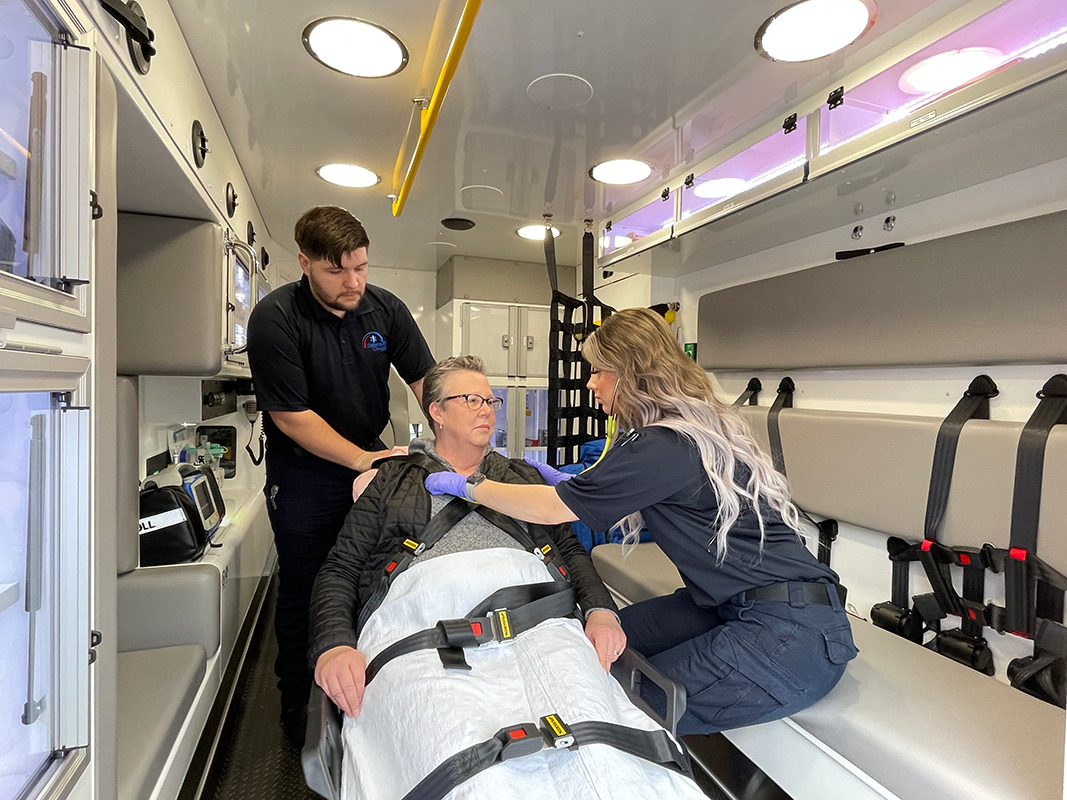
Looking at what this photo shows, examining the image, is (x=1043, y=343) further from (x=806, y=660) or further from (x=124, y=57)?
(x=124, y=57)

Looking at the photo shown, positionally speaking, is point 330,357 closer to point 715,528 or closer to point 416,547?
point 416,547

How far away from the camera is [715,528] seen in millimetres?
1447

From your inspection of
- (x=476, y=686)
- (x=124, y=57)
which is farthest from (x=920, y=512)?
(x=124, y=57)

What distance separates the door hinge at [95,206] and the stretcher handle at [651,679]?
55.5 inches

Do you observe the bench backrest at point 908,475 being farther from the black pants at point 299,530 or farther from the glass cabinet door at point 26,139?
the glass cabinet door at point 26,139

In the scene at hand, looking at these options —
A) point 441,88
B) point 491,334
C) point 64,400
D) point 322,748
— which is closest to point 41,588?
point 64,400

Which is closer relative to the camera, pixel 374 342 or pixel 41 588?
pixel 41 588

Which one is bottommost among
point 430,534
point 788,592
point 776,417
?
point 788,592

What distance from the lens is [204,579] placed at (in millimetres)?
1818

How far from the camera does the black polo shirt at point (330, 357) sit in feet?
5.98

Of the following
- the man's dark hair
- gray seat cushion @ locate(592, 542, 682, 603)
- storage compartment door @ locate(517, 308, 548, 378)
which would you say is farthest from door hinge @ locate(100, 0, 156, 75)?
storage compartment door @ locate(517, 308, 548, 378)

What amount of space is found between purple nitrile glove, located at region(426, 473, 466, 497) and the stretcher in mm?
178

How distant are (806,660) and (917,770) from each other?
0.27 meters

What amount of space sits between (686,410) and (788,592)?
0.52 m
